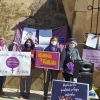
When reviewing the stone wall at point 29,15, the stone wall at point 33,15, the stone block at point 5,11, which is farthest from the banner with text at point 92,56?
the stone block at point 5,11

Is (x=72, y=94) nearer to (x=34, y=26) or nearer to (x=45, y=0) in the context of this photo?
(x=34, y=26)

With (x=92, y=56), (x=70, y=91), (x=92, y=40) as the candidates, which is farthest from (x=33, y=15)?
(x=70, y=91)

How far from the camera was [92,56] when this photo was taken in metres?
7.76

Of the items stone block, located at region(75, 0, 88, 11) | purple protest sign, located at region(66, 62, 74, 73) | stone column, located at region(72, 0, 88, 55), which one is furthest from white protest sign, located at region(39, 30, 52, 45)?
purple protest sign, located at region(66, 62, 74, 73)

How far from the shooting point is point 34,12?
9.13 meters

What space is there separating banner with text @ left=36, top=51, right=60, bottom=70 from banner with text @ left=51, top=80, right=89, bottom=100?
50.0 inches

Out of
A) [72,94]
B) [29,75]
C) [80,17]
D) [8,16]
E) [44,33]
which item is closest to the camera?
[72,94]

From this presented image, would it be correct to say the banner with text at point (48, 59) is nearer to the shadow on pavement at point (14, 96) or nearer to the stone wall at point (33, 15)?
the shadow on pavement at point (14, 96)

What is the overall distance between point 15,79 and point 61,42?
6.06 ft

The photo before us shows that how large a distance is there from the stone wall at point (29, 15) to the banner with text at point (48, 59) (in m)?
2.20

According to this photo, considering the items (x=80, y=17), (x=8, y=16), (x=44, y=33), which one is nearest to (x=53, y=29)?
(x=44, y=33)

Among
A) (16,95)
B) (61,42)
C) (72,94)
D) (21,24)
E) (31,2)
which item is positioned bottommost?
(16,95)

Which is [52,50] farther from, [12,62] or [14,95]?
[14,95]

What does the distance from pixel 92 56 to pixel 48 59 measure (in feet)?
5.56
